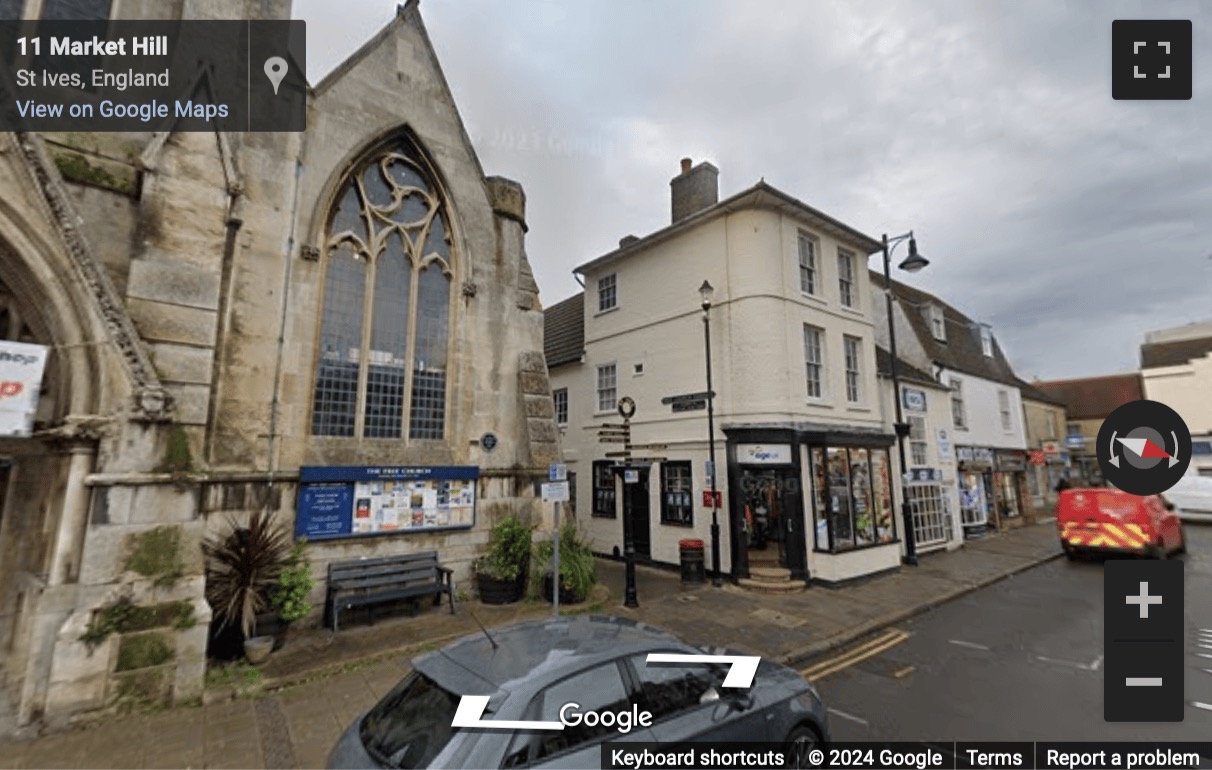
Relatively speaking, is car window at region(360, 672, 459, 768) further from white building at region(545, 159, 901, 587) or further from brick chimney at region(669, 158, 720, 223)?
brick chimney at region(669, 158, 720, 223)

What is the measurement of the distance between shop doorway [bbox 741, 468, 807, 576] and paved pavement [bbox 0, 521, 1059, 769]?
1004 mm

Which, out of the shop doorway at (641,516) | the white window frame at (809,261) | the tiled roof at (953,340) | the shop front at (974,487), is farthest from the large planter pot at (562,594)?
the tiled roof at (953,340)

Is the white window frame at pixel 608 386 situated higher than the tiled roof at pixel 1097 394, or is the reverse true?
the tiled roof at pixel 1097 394

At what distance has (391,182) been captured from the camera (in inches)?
388

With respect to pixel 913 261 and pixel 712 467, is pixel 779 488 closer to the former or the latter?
pixel 712 467

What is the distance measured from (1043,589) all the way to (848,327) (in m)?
7.86

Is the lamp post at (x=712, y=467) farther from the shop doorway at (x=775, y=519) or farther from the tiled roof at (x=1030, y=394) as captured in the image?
the tiled roof at (x=1030, y=394)

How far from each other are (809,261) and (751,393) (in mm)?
4559

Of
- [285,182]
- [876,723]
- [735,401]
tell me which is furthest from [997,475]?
[285,182]

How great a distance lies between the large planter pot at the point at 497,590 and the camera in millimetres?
9227

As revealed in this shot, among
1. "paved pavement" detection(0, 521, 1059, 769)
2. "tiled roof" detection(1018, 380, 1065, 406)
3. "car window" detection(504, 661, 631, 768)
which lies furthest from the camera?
"tiled roof" detection(1018, 380, 1065, 406)

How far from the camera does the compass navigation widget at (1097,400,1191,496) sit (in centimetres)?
374

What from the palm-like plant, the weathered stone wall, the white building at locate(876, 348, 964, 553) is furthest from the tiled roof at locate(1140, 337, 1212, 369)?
the palm-like plant

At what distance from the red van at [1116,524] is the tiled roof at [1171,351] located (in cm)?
1256
